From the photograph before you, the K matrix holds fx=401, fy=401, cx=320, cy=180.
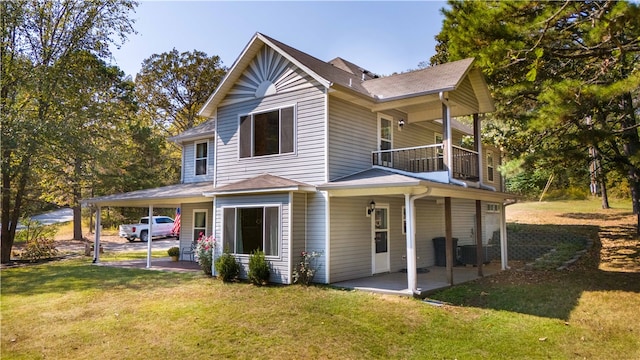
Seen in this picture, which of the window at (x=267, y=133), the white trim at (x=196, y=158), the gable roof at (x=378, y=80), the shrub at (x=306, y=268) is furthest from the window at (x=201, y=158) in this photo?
the shrub at (x=306, y=268)

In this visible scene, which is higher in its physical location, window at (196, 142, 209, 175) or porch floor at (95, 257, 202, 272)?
window at (196, 142, 209, 175)

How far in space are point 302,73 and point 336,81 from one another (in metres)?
0.99

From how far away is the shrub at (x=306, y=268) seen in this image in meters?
9.83

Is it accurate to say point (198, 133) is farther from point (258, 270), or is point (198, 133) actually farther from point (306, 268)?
point (306, 268)

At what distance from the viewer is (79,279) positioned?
1166cm

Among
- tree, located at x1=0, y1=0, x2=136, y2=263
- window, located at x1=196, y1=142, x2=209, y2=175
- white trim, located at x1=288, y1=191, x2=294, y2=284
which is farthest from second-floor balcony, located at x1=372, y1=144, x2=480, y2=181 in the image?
tree, located at x1=0, y1=0, x2=136, y2=263

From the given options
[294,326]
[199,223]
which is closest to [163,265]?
[199,223]

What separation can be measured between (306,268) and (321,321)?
117 inches

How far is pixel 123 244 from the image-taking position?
24672 mm

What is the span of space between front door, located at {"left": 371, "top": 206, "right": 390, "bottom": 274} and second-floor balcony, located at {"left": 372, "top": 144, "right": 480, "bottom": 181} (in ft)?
4.72

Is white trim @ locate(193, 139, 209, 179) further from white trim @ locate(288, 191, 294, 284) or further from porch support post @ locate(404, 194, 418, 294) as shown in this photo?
porch support post @ locate(404, 194, 418, 294)

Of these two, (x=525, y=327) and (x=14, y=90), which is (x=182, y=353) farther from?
(x=14, y=90)

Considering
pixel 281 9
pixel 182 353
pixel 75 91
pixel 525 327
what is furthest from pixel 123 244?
pixel 525 327

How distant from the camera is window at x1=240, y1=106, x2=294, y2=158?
36.9 feet
